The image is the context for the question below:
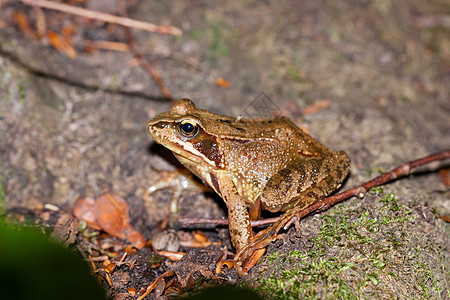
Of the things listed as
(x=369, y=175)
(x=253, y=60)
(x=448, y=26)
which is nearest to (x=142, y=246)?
(x=369, y=175)

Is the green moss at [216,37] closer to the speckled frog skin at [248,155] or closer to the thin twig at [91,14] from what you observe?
the thin twig at [91,14]

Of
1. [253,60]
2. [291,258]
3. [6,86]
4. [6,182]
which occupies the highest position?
[6,86]

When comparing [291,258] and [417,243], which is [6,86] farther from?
[417,243]

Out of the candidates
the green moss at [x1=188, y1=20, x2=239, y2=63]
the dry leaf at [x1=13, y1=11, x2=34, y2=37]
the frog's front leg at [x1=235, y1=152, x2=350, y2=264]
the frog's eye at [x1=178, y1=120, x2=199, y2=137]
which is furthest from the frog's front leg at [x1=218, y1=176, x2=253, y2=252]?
the dry leaf at [x1=13, y1=11, x2=34, y2=37]

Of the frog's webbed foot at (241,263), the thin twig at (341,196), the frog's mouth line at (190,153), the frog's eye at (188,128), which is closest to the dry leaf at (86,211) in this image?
the thin twig at (341,196)

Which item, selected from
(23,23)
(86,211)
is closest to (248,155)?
(86,211)

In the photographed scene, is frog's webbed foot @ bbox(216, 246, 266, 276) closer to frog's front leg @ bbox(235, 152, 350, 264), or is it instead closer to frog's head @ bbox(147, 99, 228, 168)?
frog's front leg @ bbox(235, 152, 350, 264)

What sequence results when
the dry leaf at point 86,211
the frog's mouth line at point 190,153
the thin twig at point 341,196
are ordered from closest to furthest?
the thin twig at point 341,196, the frog's mouth line at point 190,153, the dry leaf at point 86,211

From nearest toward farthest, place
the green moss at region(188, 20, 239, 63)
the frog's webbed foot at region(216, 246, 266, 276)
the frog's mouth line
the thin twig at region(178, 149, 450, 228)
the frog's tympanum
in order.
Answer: the frog's webbed foot at region(216, 246, 266, 276) < the thin twig at region(178, 149, 450, 228) < the frog's tympanum < the frog's mouth line < the green moss at region(188, 20, 239, 63)
